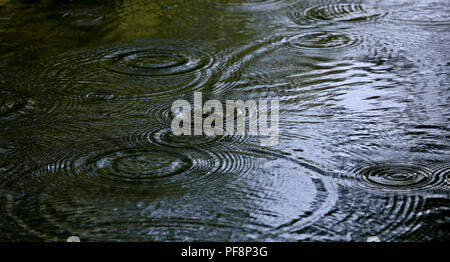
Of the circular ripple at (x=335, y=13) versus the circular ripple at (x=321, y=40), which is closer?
the circular ripple at (x=321, y=40)

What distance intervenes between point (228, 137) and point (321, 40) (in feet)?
2.87

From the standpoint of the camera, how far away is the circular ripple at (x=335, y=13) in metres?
2.43

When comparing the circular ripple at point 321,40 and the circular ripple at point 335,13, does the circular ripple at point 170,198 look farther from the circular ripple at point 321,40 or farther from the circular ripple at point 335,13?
the circular ripple at point 335,13

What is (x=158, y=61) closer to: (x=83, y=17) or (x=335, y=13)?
(x=83, y=17)

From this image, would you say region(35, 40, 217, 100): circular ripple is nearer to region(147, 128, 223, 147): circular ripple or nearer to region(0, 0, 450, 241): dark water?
region(0, 0, 450, 241): dark water

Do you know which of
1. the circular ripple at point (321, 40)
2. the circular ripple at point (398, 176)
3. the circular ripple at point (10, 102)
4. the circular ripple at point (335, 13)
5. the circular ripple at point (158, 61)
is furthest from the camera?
the circular ripple at point (335, 13)

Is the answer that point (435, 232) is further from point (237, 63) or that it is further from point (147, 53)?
point (147, 53)

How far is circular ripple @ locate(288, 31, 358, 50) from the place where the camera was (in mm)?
2135

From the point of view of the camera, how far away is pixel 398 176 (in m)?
1.29

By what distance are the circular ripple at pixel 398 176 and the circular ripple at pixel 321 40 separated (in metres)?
0.90

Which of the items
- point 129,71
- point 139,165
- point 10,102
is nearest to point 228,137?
point 139,165

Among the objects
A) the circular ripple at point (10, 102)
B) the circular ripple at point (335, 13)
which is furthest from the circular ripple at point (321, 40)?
the circular ripple at point (10, 102)
